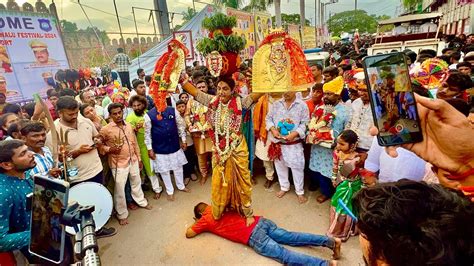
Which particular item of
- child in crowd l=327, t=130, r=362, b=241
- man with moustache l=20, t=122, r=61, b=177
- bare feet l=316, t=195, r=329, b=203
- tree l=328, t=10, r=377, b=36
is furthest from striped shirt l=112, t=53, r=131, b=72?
tree l=328, t=10, r=377, b=36

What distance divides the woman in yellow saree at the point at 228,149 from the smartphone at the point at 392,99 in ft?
5.48

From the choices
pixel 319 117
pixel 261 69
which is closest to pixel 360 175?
pixel 319 117

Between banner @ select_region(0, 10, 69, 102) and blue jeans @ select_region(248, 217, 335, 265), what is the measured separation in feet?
20.5

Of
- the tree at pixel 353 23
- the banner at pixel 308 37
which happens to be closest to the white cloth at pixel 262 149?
the banner at pixel 308 37

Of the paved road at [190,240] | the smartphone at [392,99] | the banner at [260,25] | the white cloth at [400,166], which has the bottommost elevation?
the paved road at [190,240]

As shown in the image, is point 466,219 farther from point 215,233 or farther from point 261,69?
point 215,233

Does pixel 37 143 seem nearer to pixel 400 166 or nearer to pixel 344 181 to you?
pixel 344 181

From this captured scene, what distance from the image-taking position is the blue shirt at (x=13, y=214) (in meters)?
1.84

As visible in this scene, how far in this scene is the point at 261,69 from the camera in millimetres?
2668

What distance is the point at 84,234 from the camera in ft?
3.67

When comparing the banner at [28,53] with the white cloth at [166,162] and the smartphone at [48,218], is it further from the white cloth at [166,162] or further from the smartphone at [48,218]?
the smartphone at [48,218]

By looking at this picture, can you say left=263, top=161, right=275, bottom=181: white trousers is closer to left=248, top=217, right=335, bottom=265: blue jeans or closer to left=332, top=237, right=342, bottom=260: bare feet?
left=248, top=217, right=335, bottom=265: blue jeans

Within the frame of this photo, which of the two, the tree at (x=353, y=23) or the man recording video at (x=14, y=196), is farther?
the tree at (x=353, y=23)

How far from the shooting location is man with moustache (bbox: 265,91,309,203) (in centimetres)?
374
